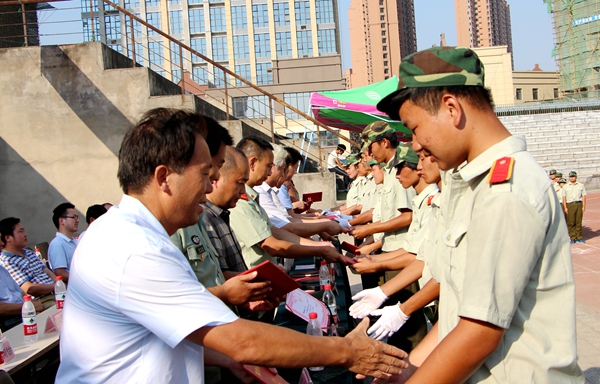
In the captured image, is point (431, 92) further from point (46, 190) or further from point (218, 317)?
point (46, 190)

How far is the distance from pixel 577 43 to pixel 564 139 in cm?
2376

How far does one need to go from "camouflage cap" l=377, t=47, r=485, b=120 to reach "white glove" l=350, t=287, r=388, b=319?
5.21ft

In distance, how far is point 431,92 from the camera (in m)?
1.53

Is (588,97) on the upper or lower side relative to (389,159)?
upper

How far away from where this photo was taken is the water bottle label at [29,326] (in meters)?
3.70

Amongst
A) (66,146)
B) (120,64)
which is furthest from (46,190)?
(120,64)

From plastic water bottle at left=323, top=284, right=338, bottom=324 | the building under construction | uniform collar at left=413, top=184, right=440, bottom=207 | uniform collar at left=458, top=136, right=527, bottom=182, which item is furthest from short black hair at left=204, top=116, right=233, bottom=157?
the building under construction

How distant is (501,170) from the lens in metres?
1.39

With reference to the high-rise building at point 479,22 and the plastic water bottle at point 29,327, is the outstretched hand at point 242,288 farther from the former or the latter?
the high-rise building at point 479,22

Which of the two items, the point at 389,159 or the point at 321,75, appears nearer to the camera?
the point at 389,159

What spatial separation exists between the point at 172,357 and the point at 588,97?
52.3 metres

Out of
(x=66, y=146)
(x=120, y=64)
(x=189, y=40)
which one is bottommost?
(x=66, y=146)

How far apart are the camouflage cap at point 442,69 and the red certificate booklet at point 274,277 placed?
95 centimetres

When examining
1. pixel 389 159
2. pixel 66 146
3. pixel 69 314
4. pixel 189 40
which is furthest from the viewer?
pixel 189 40
